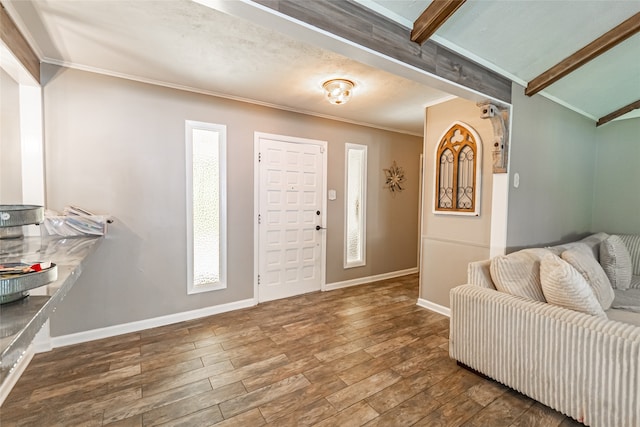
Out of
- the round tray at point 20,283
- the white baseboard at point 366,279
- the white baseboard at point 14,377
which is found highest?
the round tray at point 20,283

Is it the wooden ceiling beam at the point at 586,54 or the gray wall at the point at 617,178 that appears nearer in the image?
the wooden ceiling beam at the point at 586,54

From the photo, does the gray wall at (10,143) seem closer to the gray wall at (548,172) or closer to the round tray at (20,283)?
the round tray at (20,283)

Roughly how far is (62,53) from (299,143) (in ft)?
7.59

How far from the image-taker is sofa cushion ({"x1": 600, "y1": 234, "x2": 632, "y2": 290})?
276 centimetres

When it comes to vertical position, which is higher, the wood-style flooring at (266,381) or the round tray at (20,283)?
the round tray at (20,283)

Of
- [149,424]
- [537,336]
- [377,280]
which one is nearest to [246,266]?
[149,424]

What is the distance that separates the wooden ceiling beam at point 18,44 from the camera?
168 cm

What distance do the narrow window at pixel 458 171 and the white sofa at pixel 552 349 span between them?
1.02 meters

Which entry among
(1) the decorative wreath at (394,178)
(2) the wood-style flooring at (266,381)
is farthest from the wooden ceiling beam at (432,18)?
(1) the decorative wreath at (394,178)

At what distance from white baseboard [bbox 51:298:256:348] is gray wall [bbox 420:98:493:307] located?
2198 mm

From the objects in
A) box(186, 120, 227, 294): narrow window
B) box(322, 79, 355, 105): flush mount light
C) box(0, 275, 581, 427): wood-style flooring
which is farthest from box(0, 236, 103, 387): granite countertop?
box(322, 79, 355, 105): flush mount light

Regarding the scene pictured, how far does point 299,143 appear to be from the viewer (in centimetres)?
373

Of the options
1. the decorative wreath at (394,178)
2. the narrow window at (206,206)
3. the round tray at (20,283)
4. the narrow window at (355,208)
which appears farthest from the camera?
the decorative wreath at (394,178)

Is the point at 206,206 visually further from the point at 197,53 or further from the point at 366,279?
the point at 366,279
